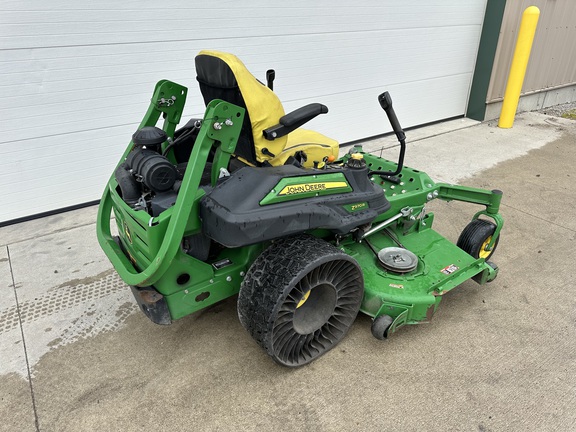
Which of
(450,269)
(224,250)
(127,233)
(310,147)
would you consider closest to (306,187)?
(224,250)

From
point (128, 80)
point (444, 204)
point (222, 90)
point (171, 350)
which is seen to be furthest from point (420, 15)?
point (171, 350)

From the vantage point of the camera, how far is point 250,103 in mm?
2424

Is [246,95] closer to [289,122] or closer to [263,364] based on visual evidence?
[289,122]

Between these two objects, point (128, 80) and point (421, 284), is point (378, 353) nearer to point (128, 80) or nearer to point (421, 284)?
point (421, 284)

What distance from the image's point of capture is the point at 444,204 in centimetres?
459

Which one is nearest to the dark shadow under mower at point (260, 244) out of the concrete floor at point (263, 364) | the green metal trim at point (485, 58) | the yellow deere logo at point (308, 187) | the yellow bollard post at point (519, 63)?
the yellow deere logo at point (308, 187)

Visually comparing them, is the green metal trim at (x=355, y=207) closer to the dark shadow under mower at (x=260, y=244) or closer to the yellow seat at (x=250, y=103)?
the dark shadow under mower at (x=260, y=244)

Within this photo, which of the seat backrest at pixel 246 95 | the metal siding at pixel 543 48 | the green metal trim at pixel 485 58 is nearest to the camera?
the seat backrest at pixel 246 95

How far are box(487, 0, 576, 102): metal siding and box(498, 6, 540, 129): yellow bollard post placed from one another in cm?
22

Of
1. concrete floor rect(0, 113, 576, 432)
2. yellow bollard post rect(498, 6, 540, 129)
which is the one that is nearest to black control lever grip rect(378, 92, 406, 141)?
concrete floor rect(0, 113, 576, 432)

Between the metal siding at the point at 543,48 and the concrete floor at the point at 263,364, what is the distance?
15.3 feet

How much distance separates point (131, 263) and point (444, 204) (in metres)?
3.23

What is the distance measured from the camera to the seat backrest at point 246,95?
95.3 inches

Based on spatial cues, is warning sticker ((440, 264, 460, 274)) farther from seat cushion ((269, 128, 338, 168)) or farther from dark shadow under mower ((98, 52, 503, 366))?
seat cushion ((269, 128, 338, 168))
